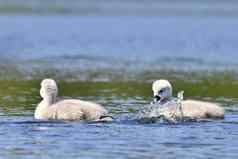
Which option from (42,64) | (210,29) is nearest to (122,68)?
(42,64)

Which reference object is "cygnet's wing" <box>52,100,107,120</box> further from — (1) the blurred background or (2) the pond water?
(1) the blurred background

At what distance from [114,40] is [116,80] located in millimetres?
16941

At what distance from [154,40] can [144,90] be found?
20.1 metres

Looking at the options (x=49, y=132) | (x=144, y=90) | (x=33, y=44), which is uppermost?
(x=33, y=44)

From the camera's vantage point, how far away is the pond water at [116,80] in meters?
15.1

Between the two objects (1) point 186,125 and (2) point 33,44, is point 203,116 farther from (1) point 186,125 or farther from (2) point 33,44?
(2) point 33,44

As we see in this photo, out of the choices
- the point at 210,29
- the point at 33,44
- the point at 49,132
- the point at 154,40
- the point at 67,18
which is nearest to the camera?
the point at 49,132

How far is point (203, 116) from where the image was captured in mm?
17922

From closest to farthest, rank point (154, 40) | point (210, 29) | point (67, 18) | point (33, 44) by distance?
point (33, 44), point (154, 40), point (210, 29), point (67, 18)

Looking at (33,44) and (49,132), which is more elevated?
(33,44)

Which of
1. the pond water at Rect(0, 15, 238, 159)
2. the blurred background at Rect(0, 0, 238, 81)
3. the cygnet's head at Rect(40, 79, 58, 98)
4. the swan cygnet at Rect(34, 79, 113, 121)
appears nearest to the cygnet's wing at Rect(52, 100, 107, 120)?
the swan cygnet at Rect(34, 79, 113, 121)

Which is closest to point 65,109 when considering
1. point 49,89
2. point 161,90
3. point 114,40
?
point 49,89

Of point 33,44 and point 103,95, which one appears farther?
point 33,44

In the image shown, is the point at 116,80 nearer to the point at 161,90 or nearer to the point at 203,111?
the point at 161,90
